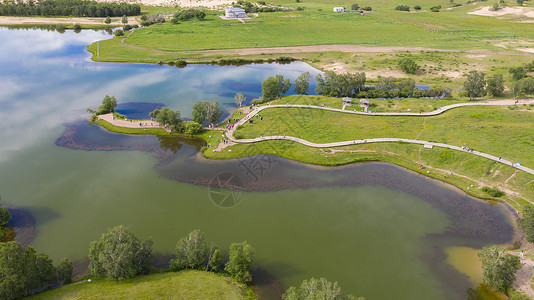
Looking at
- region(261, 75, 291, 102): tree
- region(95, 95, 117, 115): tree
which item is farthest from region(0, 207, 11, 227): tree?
region(261, 75, 291, 102): tree

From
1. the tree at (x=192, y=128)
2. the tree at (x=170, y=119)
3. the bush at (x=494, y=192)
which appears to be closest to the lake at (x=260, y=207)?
the tree at (x=192, y=128)

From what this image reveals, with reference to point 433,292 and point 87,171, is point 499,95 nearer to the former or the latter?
point 433,292

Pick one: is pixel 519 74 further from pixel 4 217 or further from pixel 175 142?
pixel 4 217

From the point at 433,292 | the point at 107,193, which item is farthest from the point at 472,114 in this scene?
the point at 107,193

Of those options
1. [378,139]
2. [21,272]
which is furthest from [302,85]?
[21,272]

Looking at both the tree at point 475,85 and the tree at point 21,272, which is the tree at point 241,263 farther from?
the tree at point 475,85

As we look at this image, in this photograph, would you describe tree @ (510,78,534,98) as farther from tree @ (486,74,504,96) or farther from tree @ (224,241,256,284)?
tree @ (224,241,256,284)
